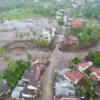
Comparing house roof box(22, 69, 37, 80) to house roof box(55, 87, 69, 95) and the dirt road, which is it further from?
house roof box(55, 87, 69, 95)

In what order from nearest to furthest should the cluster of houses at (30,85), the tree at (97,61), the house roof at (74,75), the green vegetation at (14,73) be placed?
the cluster of houses at (30,85) → the green vegetation at (14,73) → the house roof at (74,75) → the tree at (97,61)

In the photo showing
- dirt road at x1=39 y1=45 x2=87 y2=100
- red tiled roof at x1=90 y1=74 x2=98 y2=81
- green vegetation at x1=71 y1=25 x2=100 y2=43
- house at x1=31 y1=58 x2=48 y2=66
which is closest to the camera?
dirt road at x1=39 y1=45 x2=87 y2=100

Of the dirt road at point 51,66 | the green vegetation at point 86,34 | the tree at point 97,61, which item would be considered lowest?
the dirt road at point 51,66

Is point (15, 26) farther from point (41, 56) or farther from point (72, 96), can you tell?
point (72, 96)

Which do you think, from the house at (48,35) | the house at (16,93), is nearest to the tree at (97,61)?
the house at (48,35)

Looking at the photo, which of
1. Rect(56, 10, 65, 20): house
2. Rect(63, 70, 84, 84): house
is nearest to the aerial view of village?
Rect(63, 70, 84, 84): house

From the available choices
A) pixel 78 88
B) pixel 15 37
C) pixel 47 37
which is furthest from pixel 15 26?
pixel 78 88

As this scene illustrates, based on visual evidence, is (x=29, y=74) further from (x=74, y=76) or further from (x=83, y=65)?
(x=83, y=65)

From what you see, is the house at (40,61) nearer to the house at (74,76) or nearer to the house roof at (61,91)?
the house at (74,76)
